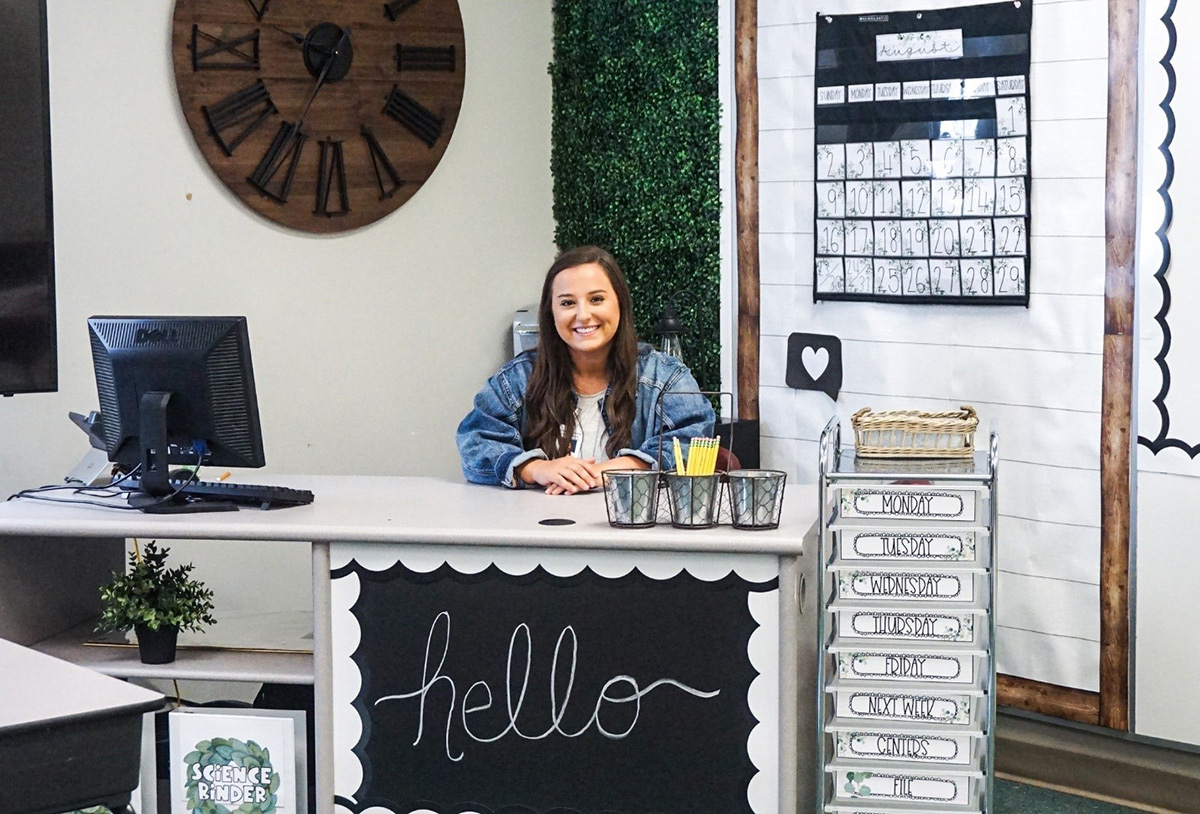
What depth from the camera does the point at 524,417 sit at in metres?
3.40

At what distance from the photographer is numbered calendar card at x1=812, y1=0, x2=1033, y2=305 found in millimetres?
3758

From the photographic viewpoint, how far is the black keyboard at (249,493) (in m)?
2.95

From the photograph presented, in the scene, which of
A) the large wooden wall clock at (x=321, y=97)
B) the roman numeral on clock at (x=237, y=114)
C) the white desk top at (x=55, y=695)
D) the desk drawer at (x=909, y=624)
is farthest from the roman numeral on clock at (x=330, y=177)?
the white desk top at (x=55, y=695)

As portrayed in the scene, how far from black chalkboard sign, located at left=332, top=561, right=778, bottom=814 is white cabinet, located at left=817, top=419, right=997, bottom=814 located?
17 cm

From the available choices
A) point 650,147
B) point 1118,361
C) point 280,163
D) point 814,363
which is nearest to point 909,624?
point 1118,361

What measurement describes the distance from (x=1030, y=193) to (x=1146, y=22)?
0.51 m

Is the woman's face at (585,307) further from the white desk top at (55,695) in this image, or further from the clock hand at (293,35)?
the white desk top at (55,695)

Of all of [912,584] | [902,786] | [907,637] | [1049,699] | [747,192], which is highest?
[747,192]

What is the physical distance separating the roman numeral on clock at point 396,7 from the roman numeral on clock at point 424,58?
0.30 ft

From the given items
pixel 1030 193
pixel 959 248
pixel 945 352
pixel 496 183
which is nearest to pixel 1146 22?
pixel 1030 193

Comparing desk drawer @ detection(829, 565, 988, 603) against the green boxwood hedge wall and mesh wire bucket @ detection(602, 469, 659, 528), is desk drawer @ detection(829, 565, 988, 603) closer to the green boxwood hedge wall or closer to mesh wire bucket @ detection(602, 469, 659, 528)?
mesh wire bucket @ detection(602, 469, 659, 528)

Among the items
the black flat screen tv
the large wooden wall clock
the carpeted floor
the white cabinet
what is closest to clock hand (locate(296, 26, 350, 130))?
the large wooden wall clock

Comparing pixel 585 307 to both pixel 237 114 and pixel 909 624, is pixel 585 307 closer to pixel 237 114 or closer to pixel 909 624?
pixel 909 624

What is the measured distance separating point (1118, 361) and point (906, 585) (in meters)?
1.31
